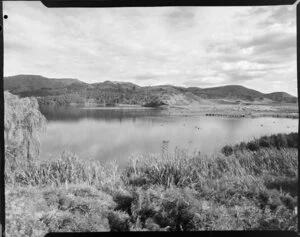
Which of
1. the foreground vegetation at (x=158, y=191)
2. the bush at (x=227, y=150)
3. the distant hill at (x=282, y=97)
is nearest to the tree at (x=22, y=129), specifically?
the foreground vegetation at (x=158, y=191)

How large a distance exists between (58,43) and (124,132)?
1.18 metres

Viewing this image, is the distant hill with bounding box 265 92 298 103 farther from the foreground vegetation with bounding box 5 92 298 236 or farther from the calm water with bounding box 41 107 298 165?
the foreground vegetation with bounding box 5 92 298 236

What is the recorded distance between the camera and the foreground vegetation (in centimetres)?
258

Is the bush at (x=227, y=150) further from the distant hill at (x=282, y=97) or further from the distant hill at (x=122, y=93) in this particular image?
the distant hill at (x=282, y=97)

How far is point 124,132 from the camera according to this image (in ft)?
10.3

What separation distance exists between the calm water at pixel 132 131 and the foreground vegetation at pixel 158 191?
10cm

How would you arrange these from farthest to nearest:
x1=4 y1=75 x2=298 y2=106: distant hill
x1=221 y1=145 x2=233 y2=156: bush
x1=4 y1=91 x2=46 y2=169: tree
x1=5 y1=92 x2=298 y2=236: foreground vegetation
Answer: x1=221 y1=145 x2=233 y2=156: bush → x1=4 y1=75 x2=298 y2=106: distant hill → x1=4 y1=91 x2=46 y2=169: tree → x1=5 y1=92 x2=298 y2=236: foreground vegetation

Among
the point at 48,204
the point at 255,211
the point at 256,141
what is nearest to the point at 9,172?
the point at 48,204

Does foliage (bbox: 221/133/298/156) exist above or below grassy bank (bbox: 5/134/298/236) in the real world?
above

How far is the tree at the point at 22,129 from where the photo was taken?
9.59 feet

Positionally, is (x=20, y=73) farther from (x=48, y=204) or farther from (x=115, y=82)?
(x=48, y=204)

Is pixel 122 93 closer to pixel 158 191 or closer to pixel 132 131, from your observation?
pixel 132 131

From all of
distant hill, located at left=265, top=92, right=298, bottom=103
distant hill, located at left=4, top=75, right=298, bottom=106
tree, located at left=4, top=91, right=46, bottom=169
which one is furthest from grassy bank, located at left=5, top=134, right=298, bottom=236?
distant hill, located at left=4, top=75, right=298, bottom=106

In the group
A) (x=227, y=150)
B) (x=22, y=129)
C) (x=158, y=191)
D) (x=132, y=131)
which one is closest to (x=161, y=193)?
(x=158, y=191)
